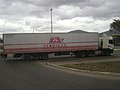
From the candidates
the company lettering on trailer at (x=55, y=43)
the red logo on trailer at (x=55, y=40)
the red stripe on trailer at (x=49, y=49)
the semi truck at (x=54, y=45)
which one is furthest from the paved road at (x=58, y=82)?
the red logo on trailer at (x=55, y=40)

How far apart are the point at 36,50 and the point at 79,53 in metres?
6.82

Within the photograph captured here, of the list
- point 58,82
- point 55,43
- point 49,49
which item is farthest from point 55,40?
point 58,82

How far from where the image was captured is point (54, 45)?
2959 cm

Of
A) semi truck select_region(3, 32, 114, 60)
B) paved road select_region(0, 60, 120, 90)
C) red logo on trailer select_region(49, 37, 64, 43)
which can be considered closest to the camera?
paved road select_region(0, 60, 120, 90)

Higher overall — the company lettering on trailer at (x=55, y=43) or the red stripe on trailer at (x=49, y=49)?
the company lettering on trailer at (x=55, y=43)

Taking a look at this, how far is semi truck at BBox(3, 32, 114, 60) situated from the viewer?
27703mm

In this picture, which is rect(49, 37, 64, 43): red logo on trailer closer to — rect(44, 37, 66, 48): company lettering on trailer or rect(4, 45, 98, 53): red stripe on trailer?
rect(44, 37, 66, 48): company lettering on trailer

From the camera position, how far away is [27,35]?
92.6 ft

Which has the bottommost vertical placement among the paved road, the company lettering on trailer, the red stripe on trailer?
the paved road

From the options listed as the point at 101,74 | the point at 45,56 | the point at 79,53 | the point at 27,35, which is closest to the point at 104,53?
the point at 79,53

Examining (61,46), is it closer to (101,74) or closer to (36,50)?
(36,50)

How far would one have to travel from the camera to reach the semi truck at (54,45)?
1091 inches

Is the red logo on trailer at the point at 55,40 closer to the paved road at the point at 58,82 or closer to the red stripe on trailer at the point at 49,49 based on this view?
the red stripe on trailer at the point at 49,49

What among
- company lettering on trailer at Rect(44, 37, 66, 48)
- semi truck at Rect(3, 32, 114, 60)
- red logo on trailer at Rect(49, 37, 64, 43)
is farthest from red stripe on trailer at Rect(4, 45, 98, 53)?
red logo on trailer at Rect(49, 37, 64, 43)
